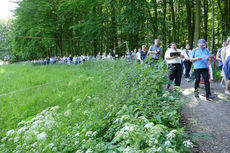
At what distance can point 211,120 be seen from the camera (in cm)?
411

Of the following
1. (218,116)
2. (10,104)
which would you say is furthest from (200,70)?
(10,104)

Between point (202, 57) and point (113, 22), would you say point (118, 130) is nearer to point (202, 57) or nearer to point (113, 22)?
point (202, 57)

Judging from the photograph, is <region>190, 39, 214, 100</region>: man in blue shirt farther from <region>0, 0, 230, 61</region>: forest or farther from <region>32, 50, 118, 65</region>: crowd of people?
<region>0, 0, 230, 61</region>: forest

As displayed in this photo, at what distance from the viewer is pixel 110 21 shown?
2725 cm

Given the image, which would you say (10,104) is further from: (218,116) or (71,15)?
(71,15)

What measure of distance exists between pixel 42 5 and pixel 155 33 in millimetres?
18747

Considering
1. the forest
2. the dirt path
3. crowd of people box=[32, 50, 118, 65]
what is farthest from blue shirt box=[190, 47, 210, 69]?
the forest

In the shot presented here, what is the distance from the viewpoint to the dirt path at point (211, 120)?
2.99 metres

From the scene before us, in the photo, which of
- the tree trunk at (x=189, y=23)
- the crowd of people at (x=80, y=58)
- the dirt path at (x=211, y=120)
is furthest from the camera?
the crowd of people at (x=80, y=58)

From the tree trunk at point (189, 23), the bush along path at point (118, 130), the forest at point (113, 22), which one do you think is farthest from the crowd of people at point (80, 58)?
the bush along path at point (118, 130)

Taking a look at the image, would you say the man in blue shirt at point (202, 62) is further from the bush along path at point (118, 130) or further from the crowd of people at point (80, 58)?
the crowd of people at point (80, 58)

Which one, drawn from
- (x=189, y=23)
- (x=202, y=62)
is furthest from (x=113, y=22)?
(x=202, y=62)

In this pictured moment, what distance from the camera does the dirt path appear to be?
2.99 m

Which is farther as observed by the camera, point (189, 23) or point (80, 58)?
point (80, 58)
